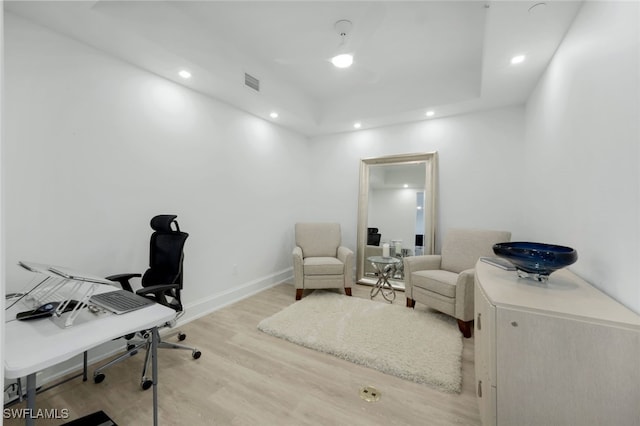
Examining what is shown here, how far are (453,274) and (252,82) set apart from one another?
126 inches

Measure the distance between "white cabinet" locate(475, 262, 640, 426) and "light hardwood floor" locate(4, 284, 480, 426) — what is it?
62 centimetres

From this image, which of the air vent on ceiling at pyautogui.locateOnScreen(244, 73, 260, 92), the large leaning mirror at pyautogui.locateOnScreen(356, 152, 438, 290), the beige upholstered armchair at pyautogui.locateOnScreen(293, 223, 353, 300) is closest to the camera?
the air vent on ceiling at pyautogui.locateOnScreen(244, 73, 260, 92)

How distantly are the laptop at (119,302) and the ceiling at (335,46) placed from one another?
1913 millimetres

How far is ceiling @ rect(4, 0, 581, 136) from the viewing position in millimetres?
1850

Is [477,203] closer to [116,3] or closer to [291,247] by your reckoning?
[291,247]

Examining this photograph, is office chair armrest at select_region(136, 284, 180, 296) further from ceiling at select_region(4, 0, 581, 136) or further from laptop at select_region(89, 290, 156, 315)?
ceiling at select_region(4, 0, 581, 136)

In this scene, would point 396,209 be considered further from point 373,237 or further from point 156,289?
point 156,289

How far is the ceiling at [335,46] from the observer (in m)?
1.85

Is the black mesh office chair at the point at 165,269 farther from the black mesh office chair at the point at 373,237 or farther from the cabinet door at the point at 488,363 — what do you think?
the black mesh office chair at the point at 373,237

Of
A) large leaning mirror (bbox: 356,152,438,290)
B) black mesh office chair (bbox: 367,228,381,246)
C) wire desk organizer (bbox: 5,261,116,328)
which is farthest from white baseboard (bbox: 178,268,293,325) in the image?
black mesh office chair (bbox: 367,228,381,246)

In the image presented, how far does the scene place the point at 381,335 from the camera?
2.46 meters

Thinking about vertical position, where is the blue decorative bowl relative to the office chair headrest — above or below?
below

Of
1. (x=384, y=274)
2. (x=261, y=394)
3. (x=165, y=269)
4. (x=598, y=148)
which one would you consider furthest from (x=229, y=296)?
(x=598, y=148)

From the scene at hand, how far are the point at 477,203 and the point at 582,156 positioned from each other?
1.92m
